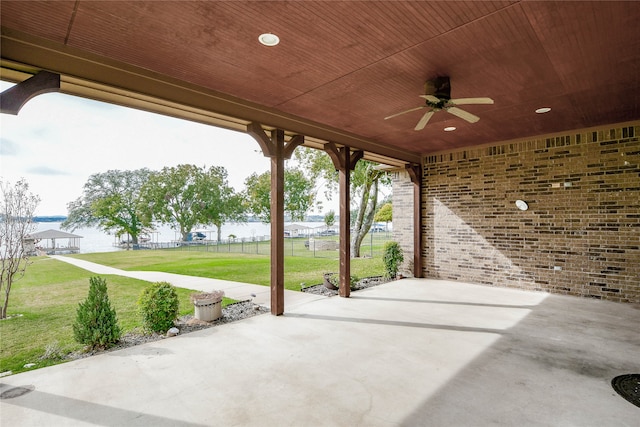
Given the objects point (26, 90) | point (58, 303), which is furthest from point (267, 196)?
point (26, 90)

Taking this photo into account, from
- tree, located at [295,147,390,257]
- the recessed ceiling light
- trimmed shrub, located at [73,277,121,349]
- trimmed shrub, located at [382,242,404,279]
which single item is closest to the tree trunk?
tree, located at [295,147,390,257]

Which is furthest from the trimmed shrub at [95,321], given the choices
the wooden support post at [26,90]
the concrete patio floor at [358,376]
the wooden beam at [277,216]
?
the wooden beam at [277,216]

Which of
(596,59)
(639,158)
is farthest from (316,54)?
(639,158)

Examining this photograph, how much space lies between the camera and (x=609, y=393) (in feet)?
8.71

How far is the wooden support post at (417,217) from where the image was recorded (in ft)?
26.3

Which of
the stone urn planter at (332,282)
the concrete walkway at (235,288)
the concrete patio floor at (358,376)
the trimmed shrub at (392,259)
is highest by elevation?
the trimmed shrub at (392,259)

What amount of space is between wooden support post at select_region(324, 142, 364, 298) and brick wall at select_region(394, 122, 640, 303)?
2.80m

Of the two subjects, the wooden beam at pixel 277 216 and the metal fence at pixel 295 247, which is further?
the metal fence at pixel 295 247

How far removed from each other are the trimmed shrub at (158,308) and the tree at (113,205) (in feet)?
80.5

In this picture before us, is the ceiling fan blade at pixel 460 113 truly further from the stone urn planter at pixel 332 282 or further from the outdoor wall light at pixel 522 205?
the stone urn planter at pixel 332 282

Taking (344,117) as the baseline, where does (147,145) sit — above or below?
above

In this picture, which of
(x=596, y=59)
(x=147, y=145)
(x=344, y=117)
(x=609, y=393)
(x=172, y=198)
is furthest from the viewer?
(x=147, y=145)

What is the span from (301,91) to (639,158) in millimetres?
5968

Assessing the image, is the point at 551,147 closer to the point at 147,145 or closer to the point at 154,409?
the point at 154,409
